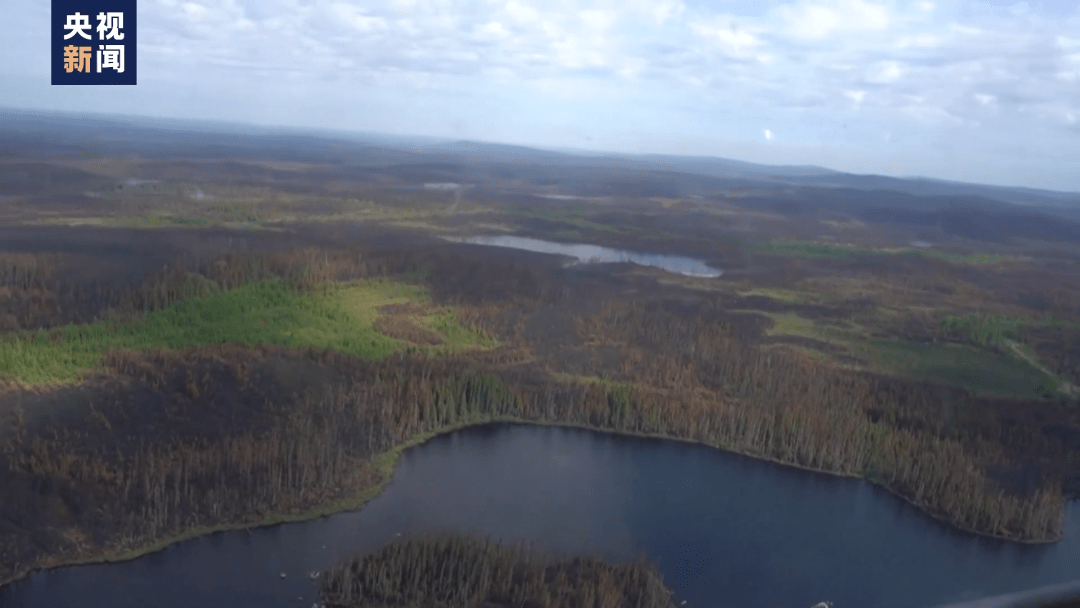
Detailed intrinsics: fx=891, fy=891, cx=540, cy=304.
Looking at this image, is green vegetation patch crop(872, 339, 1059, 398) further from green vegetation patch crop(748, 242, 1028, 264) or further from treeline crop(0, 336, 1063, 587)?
green vegetation patch crop(748, 242, 1028, 264)

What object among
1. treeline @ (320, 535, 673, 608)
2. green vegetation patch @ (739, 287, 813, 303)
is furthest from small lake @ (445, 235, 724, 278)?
treeline @ (320, 535, 673, 608)

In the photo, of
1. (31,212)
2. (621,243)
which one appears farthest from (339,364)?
(621,243)

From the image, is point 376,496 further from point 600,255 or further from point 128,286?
point 600,255

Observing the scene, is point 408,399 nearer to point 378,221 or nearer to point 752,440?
point 752,440

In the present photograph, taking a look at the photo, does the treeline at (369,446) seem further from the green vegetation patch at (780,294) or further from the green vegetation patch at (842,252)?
the green vegetation patch at (842,252)

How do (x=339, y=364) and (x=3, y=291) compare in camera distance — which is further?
(x=3, y=291)

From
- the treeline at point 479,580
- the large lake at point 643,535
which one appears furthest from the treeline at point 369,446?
the treeline at point 479,580
